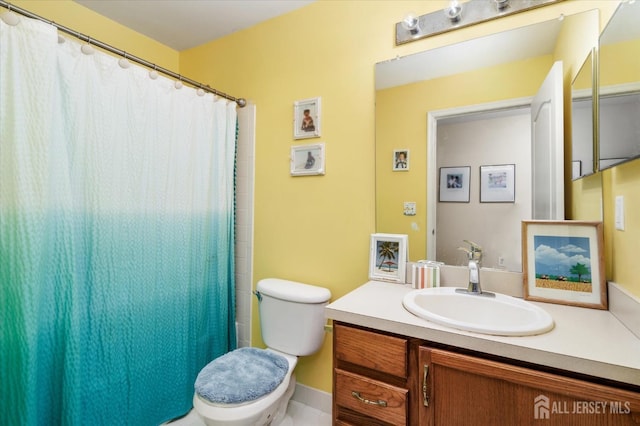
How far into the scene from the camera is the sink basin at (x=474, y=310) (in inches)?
38.7

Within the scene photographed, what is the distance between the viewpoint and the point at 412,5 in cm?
153

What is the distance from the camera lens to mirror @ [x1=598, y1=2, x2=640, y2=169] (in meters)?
0.87

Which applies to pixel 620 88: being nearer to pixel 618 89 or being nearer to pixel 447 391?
pixel 618 89

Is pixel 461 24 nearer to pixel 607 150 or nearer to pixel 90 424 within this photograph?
pixel 607 150

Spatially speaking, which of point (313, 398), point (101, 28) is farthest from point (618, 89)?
point (101, 28)

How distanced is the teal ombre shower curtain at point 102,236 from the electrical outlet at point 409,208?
115cm

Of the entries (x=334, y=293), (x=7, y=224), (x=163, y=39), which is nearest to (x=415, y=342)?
(x=334, y=293)

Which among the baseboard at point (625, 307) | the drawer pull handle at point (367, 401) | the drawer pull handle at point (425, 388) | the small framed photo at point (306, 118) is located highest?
the small framed photo at point (306, 118)

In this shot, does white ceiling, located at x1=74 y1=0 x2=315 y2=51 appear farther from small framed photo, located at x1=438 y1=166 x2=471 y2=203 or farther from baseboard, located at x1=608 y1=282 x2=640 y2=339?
baseboard, located at x1=608 y1=282 x2=640 y2=339

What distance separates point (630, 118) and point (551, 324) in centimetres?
66

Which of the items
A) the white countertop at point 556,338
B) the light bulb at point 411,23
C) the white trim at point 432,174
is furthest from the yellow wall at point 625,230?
the light bulb at point 411,23

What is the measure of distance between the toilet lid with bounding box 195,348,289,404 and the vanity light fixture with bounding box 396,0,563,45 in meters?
1.76

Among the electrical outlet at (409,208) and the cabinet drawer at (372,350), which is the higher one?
the electrical outlet at (409,208)

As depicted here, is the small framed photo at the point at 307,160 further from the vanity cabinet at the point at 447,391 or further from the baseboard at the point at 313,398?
the baseboard at the point at 313,398
